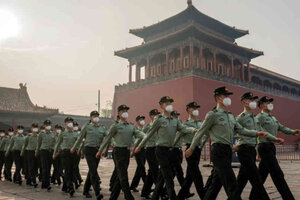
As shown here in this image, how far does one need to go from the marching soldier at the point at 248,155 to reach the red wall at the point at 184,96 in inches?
658

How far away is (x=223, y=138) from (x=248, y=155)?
741 millimetres

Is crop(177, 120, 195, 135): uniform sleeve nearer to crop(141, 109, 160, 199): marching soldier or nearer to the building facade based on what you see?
crop(141, 109, 160, 199): marching soldier

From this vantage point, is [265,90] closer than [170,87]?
No

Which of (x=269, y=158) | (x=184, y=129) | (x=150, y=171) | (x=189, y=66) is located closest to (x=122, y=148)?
(x=150, y=171)

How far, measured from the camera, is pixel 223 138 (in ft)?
13.0

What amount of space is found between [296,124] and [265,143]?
30.2 meters

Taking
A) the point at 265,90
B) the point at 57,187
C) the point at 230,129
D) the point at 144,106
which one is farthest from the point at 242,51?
the point at 230,129

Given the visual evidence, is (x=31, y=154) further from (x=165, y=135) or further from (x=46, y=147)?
(x=165, y=135)

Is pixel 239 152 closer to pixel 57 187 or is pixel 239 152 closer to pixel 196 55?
pixel 57 187

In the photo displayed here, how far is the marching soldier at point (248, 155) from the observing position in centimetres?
426

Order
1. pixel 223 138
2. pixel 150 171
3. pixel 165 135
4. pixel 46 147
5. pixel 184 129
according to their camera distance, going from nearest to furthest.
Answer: pixel 223 138
pixel 165 135
pixel 184 129
pixel 150 171
pixel 46 147

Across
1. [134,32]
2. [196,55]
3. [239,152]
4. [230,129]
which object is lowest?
[239,152]

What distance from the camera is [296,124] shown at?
31.9 m

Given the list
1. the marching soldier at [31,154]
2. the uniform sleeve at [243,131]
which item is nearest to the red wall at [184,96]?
the marching soldier at [31,154]
